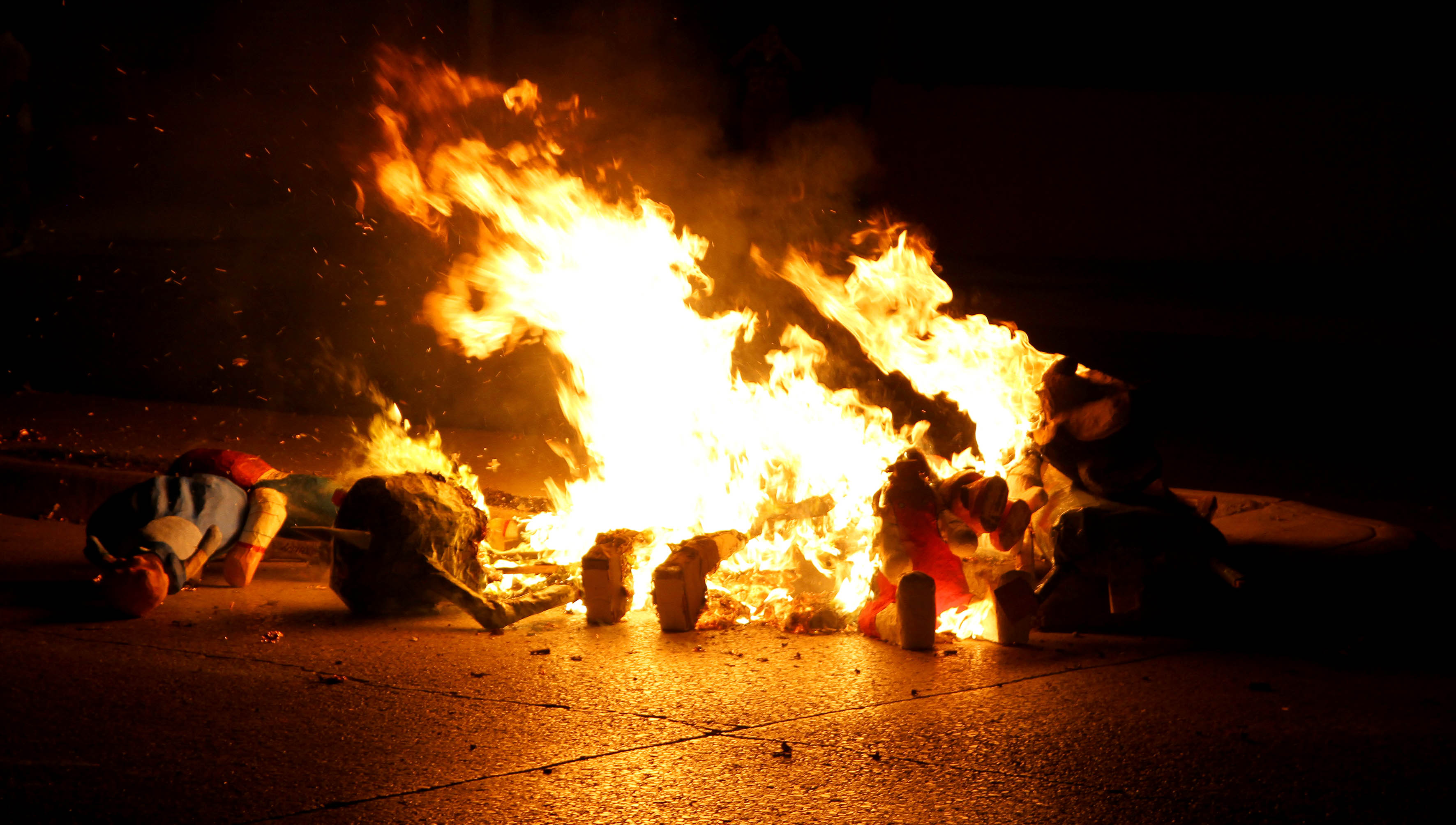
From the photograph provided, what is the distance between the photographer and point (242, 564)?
201 inches

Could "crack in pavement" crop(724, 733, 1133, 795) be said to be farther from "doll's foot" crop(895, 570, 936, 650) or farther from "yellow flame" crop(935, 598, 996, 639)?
"yellow flame" crop(935, 598, 996, 639)

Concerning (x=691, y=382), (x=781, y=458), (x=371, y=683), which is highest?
(x=691, y=382)

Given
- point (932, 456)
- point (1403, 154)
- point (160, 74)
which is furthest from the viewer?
point (160, 74)

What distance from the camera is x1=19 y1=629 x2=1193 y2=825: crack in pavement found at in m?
3.12

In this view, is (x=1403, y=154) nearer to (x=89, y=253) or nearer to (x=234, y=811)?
(x=234, y=811)

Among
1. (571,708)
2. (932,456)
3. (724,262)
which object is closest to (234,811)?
(571,708)

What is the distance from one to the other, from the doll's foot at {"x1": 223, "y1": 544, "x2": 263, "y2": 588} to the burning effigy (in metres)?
0.66

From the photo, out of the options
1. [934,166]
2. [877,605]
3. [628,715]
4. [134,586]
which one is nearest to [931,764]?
[628,715]

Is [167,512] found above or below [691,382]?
below

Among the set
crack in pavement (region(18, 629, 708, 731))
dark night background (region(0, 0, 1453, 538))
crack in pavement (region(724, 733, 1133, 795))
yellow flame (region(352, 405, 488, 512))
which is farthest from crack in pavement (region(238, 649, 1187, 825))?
dark night background (region(0, 0, 1453, 538))

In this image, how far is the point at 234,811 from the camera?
3.00 m

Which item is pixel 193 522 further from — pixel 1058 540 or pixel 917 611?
pixel 1058 540

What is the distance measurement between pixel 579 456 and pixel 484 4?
313 inches

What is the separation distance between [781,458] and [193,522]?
2.71 meters
